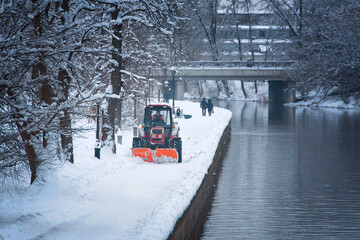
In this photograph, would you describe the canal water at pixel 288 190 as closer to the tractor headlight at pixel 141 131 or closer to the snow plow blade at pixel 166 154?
the snow plow blade at pixel 166 154

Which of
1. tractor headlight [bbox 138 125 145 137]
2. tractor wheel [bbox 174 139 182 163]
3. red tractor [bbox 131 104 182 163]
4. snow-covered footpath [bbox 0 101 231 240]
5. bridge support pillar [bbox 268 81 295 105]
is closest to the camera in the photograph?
snow-covered footpath [bbox 0 101 231 240]

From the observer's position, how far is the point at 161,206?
→ 11109 mm

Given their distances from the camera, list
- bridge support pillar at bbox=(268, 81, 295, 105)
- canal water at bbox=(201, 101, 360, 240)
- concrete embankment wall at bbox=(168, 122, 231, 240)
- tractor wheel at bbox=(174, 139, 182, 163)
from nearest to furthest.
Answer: concrete embankment wall at bbox=(168, 122, 231, 240), canal water at bbox=(201, 101, 360, 240), tractor wheel at bbox=(174, 139, 182, 163), bridge support pillar at bbox=(268, 81, 295, 105)

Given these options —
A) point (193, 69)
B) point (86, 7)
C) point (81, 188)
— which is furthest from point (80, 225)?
point (193, 69)

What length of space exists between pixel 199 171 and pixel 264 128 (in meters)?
25.5

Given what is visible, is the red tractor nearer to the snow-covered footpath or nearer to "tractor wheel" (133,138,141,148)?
"tractor wheel" (133,138,141,148)

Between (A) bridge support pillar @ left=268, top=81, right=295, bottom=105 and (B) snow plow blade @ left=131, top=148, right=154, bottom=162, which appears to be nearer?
(B) snow plow blade @ left=131, top=148, right=154, bottom=162

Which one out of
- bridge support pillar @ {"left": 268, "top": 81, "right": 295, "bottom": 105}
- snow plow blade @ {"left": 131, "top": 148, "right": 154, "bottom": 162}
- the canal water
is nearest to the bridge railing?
bridge support pillar @ {"left": 268, "top": 81, "right": 295, "bottom": 105}

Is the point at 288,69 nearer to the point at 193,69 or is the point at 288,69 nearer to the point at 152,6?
the point at 193,69

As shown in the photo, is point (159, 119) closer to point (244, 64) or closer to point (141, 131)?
point (141, 131)

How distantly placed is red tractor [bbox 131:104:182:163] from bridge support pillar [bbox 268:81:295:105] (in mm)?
57268

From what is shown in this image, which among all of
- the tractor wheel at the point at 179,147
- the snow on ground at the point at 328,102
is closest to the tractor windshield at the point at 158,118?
the tractor wheel at the point at 179,147

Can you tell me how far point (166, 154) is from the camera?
18.7 m

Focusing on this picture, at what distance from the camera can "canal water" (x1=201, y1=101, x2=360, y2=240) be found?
13.0 m
